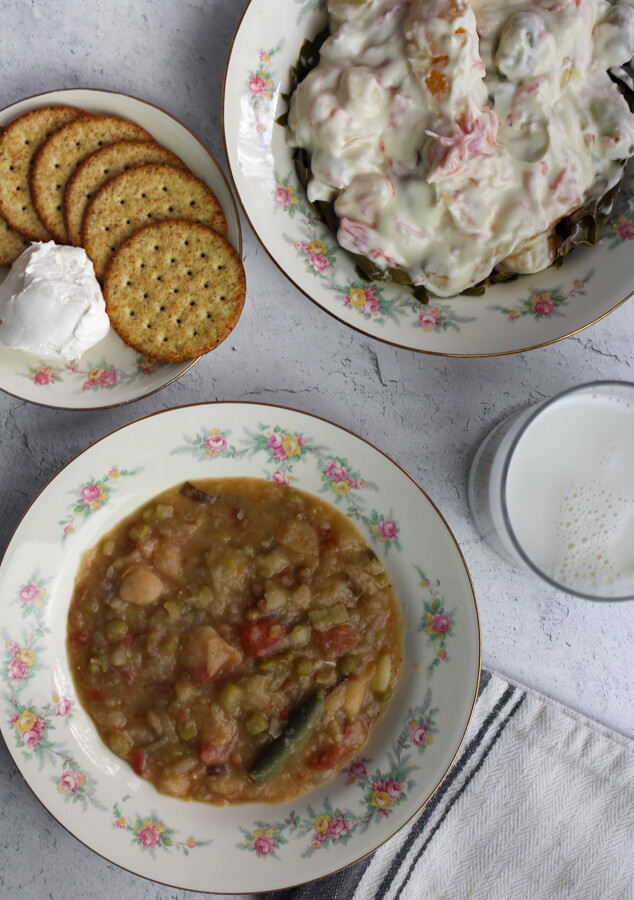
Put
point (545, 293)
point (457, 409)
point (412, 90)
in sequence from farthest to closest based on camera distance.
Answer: point (457, 409)
point (545, 293)
point (412, 90)

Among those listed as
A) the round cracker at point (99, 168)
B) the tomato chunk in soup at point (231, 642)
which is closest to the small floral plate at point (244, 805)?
the tomato chunk in soup at point (231, 642)

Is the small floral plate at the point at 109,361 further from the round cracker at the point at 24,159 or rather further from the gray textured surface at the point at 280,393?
the gray textured surface at the point at 280,393

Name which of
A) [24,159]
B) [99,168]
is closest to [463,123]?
[99,168]

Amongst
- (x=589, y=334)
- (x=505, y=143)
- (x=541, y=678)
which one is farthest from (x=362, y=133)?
(x=541, y=678)

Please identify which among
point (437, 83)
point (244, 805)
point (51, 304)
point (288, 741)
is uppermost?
point (437, 83)

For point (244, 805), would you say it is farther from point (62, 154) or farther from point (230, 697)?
point (62, 154)

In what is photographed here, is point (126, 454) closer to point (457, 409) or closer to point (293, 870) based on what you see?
point (457, 409)
